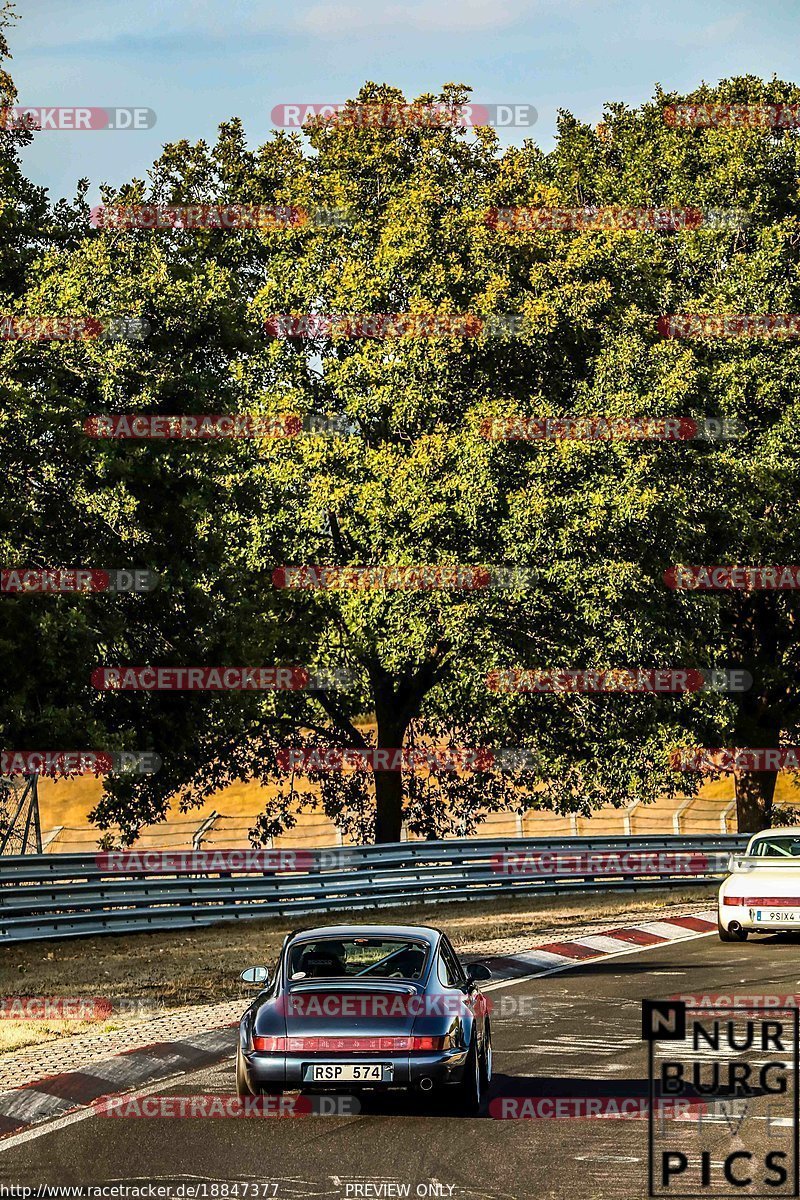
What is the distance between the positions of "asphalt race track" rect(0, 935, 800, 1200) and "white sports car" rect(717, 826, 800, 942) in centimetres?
738

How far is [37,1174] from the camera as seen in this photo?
8164mm

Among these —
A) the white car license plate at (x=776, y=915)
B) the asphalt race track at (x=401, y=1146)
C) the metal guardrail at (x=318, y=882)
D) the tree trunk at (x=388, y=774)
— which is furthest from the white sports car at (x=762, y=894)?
the tree trunk at (x=388, y=774)

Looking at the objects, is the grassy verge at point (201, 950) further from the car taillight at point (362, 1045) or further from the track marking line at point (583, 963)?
the car taillight at point (362, 1045)

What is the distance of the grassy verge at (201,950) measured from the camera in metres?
15.6

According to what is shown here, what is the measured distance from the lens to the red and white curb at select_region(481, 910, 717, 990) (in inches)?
690

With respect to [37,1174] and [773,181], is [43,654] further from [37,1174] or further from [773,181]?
[773,181]

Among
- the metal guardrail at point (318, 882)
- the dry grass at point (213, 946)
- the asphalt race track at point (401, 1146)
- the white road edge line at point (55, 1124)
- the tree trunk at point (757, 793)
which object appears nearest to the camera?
the asphalt race track at point (401, 1146)

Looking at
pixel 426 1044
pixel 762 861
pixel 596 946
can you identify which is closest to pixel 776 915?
pixel 762 861

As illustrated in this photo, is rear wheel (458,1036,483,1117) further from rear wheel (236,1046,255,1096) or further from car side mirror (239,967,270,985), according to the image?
car side mirror (239,967,270,985)

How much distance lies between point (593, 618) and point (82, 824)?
4453cm

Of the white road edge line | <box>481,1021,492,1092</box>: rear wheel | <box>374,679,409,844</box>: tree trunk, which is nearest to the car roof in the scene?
<box>481,1021,492,1092</box>: rear wheel

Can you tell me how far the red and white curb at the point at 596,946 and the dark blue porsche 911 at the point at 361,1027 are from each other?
6278 millimetres

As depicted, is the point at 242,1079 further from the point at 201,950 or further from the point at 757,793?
the point at 757,793

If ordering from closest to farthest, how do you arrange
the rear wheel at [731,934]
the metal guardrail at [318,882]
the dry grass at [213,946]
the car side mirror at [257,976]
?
the car side mirror at [257,976] → the dry grass at [213,946] → the metal guardrail at [318,882] → the rear wheel at [731,934]
